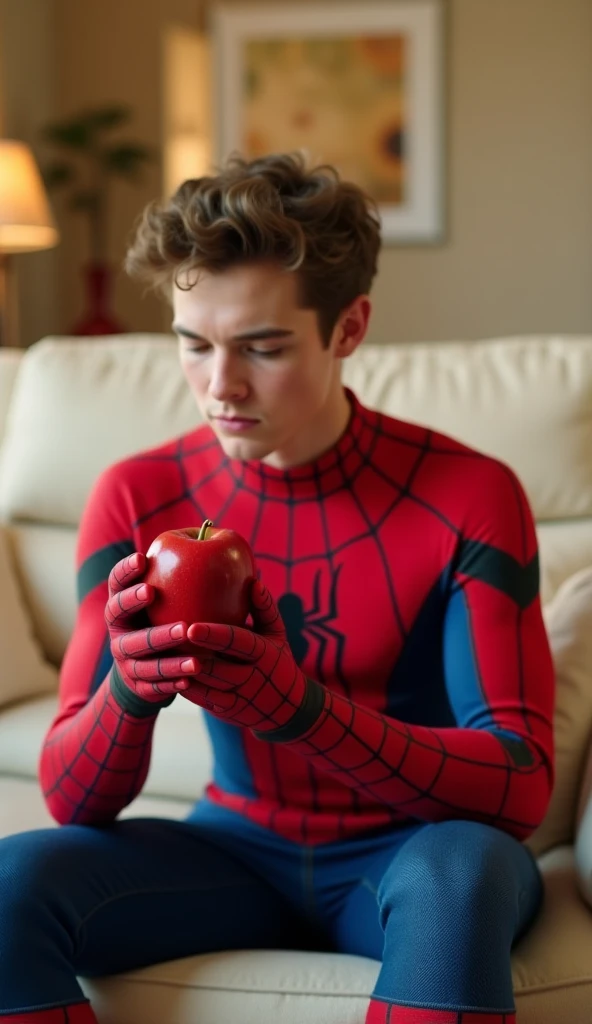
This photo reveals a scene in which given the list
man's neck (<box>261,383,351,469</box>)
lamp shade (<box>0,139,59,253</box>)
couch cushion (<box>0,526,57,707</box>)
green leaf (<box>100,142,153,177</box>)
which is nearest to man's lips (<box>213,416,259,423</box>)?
man's neck (<box>261,383,351,469</box>)

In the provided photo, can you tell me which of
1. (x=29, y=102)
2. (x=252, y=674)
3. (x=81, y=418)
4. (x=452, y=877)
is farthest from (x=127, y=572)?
(x=29, y=102)

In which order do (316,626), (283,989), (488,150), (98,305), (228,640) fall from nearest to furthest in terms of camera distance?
1. (228,640)
2. (283,989)
3. (316,626)
4. (98,305)
5. (488,150)

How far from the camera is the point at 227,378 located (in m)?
1.17

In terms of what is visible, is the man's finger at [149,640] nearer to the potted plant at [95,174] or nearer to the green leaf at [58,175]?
the potted plant at [95,174]

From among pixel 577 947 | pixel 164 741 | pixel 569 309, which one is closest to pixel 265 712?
pixel 577 947

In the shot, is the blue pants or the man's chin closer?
the blue pants

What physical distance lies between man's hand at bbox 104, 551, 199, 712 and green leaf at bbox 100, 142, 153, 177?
13.3ft

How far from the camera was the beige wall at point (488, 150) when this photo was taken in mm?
5055

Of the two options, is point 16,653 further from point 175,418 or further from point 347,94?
point 347,94

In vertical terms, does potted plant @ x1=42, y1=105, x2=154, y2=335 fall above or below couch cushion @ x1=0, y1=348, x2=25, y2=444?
above

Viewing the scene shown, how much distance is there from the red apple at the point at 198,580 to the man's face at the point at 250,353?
0.71ft

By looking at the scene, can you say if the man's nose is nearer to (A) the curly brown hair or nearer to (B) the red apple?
(A) the curly brown hair

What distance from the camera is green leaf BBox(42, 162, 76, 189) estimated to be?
478cm

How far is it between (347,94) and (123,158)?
1.05 metres
